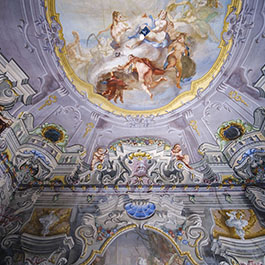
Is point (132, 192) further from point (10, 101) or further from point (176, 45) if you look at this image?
point (176, 45)

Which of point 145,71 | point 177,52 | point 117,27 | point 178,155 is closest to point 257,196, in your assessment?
point 178,155

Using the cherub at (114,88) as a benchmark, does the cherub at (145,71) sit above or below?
above

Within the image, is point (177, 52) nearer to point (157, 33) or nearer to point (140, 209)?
point (157, 33)

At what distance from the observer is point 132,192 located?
8.48m

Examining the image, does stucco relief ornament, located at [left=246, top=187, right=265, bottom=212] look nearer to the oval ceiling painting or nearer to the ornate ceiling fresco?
the ornate ceiling fresco

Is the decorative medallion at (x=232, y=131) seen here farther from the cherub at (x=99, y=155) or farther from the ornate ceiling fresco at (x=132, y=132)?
the cherub at (x=99, y=155)

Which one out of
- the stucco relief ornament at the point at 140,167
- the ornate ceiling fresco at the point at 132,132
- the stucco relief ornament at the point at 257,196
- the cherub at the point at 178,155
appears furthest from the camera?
the cherub at the point at 178,155

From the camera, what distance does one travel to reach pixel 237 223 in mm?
7211

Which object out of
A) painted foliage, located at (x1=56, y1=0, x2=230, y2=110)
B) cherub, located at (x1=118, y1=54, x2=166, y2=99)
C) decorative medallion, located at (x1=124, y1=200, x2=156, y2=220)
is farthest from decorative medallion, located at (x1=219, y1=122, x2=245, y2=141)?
decorative medallion, located at (x1=124, y1=200, x2=156, y2=220)

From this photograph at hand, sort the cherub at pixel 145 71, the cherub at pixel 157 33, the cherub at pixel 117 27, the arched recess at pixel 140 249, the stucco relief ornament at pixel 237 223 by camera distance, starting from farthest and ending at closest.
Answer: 1. the cherub at pixel 145 71
2. the cherub at pixel 157 33
3. the cherub at pixel 117 27
4. the stucco relief ornament at pixel 237 223
5. the arched recess at pixel 140 249

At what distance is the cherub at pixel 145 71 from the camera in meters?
9.22

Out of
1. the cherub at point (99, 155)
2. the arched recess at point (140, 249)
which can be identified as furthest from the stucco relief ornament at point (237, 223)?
the cherub at point (99, 155)

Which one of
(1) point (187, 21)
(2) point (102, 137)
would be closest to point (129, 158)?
(2) point (102, 137)

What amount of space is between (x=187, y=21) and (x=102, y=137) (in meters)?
5.36
